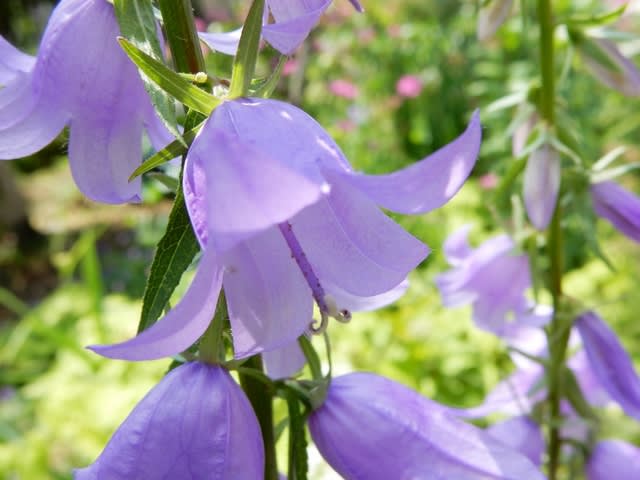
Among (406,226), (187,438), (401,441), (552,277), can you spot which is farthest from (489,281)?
(406,226)

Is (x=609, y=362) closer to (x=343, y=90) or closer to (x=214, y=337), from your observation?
(x=214, y=337)

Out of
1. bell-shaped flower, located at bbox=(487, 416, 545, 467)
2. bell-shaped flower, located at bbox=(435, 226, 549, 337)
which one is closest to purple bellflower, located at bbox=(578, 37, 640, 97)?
bell-shaped flower, located at bbox=(435, 226, 549, 337)

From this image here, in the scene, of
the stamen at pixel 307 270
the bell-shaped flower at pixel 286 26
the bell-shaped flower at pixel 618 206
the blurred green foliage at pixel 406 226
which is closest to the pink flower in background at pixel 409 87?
the blurred green foliage at pixel 406 226

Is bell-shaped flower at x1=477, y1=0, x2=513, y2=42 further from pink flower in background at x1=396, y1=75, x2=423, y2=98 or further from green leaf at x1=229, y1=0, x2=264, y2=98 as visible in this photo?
pink flower in background at x1=396, y1=75, x2=423, y2=98

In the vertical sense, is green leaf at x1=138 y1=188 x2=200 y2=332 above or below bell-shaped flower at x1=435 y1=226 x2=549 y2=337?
above

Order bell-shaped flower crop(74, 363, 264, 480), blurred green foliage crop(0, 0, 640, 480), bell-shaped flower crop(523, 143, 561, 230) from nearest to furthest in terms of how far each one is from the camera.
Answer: bell-shaped flower crop(74, 363, 264, 480)
bell-shaped flower crop(523, 143, 561, 230)
blurred green foliage crop(0, 0, 640, 480)

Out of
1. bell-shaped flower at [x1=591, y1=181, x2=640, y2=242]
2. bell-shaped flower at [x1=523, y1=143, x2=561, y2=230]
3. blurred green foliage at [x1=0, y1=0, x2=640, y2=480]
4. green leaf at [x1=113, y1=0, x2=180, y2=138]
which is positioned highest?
green leaf at [x1=113, y1=0, x2=180, y2=138]

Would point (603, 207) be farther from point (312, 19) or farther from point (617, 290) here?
point (617, 290)

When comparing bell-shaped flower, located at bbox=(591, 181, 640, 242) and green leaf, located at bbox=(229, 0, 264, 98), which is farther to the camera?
bell-shaped flower, located at bbox=(591, 181, 640, 242)
